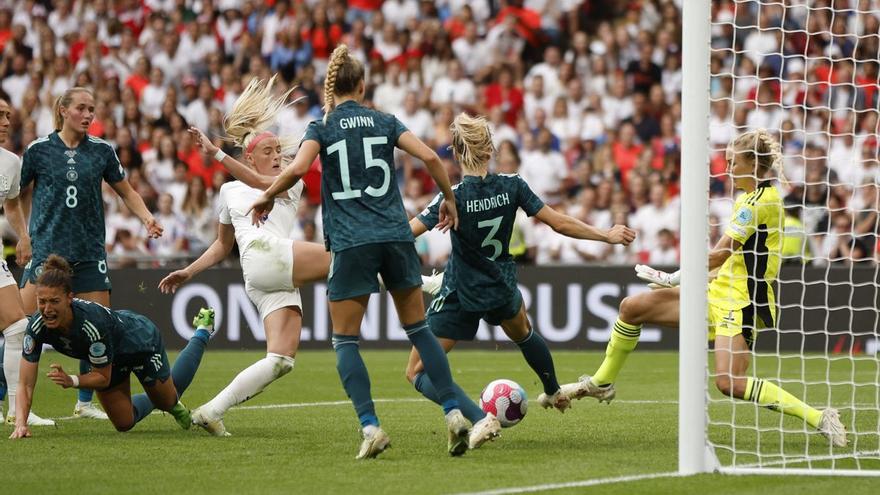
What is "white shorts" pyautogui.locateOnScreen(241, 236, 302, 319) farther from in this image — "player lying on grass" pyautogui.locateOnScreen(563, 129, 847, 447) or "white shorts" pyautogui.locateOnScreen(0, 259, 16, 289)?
"player lying on grass" pyautogui.locateOnScreen(563, 129, 847, 447)

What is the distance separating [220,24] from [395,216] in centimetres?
1495

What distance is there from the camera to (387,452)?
24.1ft

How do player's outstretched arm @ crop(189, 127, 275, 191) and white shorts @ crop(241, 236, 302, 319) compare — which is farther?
white shorts @ crop(241, 236, 302, 319)

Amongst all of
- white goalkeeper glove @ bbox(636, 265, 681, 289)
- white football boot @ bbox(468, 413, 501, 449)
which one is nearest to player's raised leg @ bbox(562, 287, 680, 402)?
white goalkeeper glove @ bbox(636, 265, 681, 289)

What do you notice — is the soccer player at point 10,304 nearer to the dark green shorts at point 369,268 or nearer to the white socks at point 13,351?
the white socks at point 13,351

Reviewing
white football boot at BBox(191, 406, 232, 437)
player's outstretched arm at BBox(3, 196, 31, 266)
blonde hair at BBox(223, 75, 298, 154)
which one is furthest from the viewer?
player's outstretched arm at BBox(3, 196, 31, 266)

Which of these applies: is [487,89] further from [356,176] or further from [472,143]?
[356,176]

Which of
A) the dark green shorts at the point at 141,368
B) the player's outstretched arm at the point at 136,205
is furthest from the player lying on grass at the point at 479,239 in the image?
the player's outstretched arm at the point at 136,205

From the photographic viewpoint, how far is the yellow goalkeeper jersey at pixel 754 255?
7.77 meters

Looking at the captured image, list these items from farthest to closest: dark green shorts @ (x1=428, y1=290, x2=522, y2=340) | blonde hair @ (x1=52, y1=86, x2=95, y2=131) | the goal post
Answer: blonde hair @ (x1=52, y1=86, x2=95, y2=131) → dark green shorts @ (x1=428, y1=290, x2=522, y2=340) → the goal post

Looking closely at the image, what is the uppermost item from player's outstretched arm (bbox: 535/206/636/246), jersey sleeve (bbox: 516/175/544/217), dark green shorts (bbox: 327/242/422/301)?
jersey sleeve (bbox: 516/175/544/217)

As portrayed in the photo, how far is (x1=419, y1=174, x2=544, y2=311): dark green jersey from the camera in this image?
7785 millimetres

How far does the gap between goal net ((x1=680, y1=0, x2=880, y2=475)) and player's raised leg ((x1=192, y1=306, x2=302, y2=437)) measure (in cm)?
265

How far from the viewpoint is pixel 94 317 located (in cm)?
781
